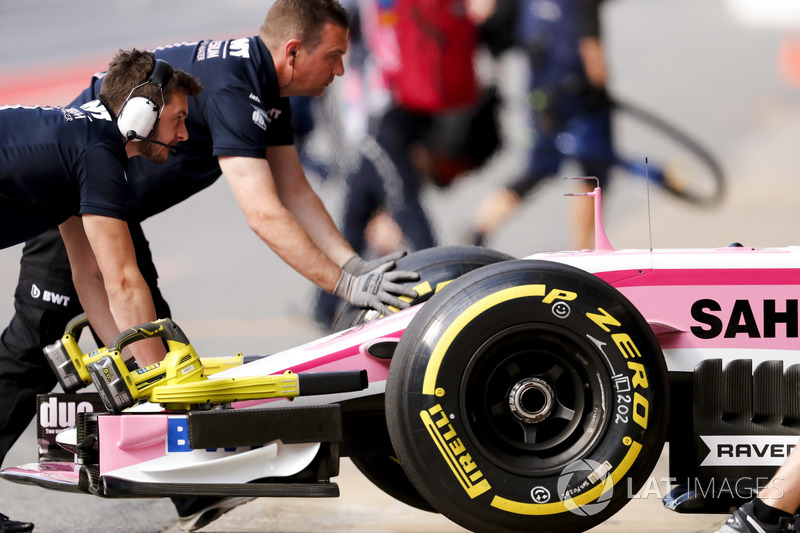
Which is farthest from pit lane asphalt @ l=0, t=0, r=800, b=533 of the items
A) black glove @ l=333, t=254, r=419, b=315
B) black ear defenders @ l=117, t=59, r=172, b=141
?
black ear defenders @ l=117, t=59, r=172, b=141

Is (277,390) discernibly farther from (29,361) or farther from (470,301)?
(29,361)

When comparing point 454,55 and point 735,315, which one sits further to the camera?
point 454,55

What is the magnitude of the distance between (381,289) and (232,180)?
0.69 meters

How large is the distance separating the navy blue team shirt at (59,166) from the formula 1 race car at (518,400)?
524 millimetres

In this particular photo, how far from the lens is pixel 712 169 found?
19.2 feet

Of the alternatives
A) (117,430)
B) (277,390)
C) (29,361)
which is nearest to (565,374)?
(277,390)

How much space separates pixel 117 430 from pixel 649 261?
1.53m

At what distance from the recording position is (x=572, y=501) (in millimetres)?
2449

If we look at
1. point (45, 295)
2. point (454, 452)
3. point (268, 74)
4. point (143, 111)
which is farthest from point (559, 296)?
point (45, 295)

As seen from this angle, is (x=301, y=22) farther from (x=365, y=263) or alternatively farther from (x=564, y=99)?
(x=564, y=99)

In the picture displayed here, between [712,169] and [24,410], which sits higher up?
[712,169]

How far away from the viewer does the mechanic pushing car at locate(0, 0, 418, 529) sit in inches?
132

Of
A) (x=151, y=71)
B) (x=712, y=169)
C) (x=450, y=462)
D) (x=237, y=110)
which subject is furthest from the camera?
(x=712, y=169)

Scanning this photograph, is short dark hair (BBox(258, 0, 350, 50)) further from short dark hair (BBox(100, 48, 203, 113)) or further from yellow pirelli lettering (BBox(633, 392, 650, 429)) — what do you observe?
yellow pirelli lettering (BBox(633, 392, 650, 429))
